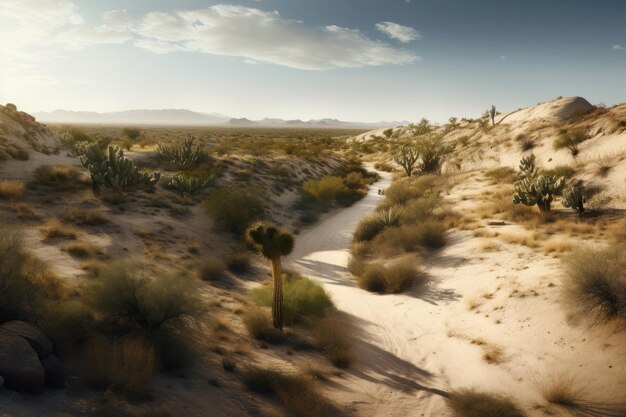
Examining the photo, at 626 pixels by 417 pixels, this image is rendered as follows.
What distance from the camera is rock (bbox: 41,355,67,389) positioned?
4.63m

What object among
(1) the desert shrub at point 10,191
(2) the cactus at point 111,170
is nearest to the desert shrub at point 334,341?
(2) the cactus at point 111,170

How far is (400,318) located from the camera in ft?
31.3

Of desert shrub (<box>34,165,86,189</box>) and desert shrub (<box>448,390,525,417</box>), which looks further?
desert shrub (<box>34,165,86,189</box>)

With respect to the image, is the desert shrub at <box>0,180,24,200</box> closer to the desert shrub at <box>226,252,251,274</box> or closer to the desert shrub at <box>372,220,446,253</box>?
the desert shrub at <box>226,252,251,274</box>

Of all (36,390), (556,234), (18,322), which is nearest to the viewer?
(36,390)

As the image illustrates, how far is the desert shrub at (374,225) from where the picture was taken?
1523cm

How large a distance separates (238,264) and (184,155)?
13855 millimetres

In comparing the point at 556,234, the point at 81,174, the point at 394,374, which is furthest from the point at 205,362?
the point at 81,174

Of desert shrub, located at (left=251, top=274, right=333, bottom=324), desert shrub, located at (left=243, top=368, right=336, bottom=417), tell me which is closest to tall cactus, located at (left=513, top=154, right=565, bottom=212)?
desert shrub, located at (left=251, top=274, right=333, bottom=324)

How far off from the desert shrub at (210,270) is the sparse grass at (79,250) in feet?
9.51

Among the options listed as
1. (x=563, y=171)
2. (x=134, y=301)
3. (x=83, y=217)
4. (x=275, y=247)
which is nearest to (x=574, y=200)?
(x=563, y=171)

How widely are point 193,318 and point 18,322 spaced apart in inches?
121

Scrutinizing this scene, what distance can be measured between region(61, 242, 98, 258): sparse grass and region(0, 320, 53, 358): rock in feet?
17.6

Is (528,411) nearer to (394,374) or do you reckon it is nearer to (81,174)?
(394,374)
